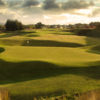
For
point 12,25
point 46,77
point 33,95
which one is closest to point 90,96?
point 33,95

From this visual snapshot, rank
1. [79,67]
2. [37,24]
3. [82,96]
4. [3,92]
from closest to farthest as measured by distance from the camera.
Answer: [82,96], [3,92], [79,67], [37,24]

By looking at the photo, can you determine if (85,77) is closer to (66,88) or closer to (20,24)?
(66,88)

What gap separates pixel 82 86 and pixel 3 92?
9.83 metres

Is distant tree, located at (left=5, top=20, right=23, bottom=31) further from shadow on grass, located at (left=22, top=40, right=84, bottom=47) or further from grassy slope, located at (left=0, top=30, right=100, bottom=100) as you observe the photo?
grassy slope, located at (left=0, top=30, right=100, bottom=100)

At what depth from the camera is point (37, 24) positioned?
15250 centimetres

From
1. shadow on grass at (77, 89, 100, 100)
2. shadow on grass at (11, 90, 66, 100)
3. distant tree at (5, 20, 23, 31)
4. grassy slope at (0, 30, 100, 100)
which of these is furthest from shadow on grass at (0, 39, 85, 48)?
distant tree at (5, 20, 23, 31)

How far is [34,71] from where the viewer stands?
58.7ft

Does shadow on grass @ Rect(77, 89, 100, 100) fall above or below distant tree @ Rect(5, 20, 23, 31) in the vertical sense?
below

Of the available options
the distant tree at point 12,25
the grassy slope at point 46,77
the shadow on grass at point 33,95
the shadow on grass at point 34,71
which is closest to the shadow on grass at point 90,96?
the shadow on grass at point 33,95

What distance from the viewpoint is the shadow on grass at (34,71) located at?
635 inches

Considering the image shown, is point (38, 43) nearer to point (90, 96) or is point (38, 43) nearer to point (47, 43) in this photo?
point (47, 43)

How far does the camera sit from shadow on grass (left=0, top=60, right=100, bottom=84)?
1612cm

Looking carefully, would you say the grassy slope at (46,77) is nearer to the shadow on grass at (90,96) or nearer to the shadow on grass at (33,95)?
the shadow on grass at (33,95)

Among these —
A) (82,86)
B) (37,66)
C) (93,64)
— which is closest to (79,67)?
(93,64)
